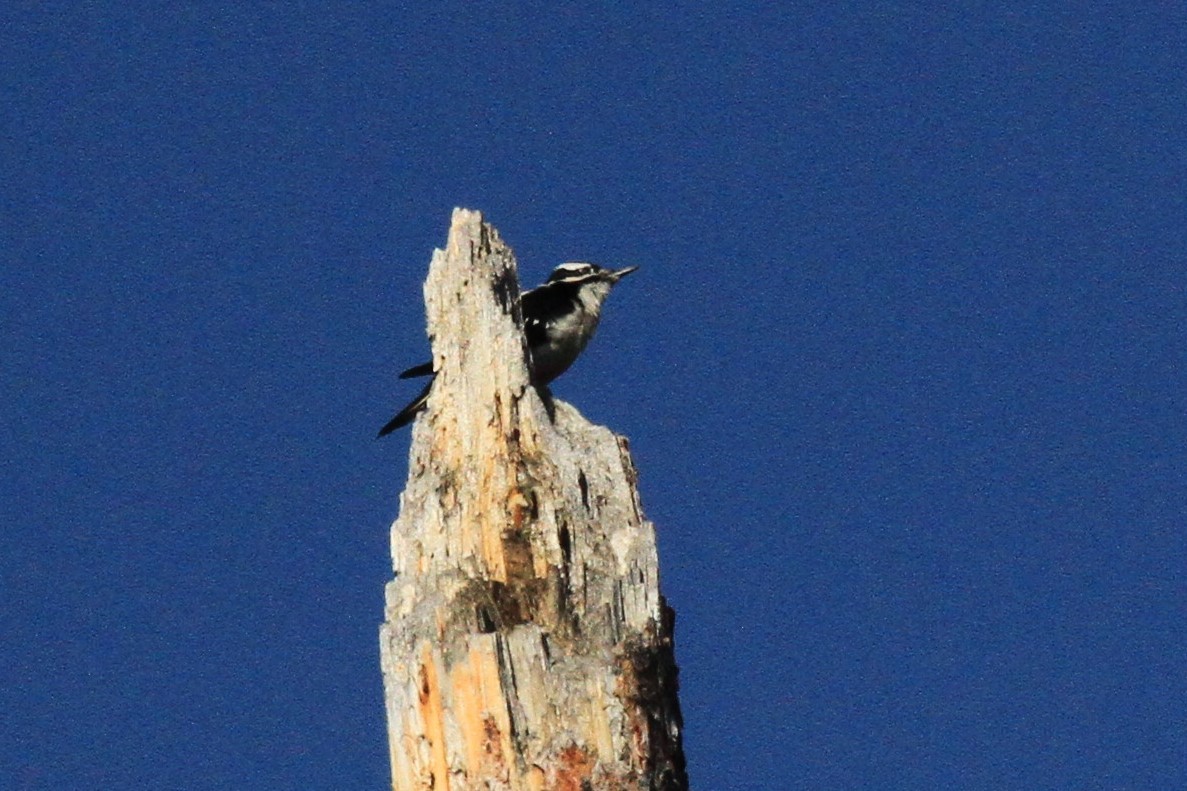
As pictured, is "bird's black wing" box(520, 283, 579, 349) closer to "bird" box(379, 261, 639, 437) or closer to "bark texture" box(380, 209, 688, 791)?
"bird" box(379, 261, 639, 437)

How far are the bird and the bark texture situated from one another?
1928 mm

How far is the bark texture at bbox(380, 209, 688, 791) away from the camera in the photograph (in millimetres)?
9359

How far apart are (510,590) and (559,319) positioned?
3.42 m

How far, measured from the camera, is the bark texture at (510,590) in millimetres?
9359

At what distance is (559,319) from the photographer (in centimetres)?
1302

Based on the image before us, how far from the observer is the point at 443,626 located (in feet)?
31.6

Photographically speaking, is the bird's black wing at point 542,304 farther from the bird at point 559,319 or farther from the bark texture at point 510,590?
the bark texture at point 510,590

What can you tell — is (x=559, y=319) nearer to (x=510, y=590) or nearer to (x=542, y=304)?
(x=542, y=304)

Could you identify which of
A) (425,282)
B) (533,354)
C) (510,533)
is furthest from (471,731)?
(533,354)

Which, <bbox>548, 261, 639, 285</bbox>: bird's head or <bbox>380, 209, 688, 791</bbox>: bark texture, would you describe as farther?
<bbox>548, 261, 639, 285</bbox>: bird's head

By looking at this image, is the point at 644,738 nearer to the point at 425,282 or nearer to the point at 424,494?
the point at 424,494

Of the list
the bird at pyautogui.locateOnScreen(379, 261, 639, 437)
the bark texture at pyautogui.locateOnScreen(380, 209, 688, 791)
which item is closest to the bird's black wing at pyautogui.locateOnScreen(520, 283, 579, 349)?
the bird at pyautogui.locateOnScreen(379, 261, 639, 437)

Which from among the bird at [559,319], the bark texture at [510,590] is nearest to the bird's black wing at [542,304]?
the bird at [559,319]

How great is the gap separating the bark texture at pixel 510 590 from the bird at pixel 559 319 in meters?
1.93
